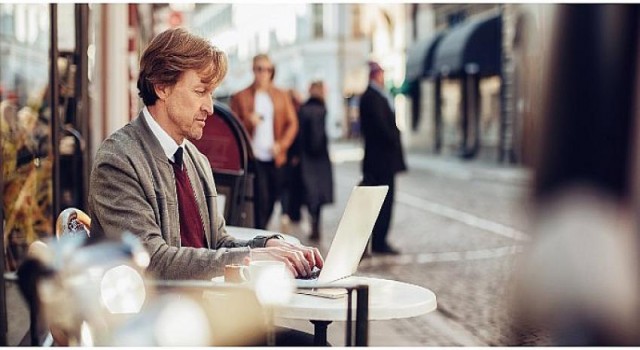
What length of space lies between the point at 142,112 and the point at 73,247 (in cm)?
43

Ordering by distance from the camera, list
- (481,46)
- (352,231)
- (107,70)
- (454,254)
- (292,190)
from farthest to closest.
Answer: (481,46) → (292,190) → (107,70) → (454,254) → (352,231)

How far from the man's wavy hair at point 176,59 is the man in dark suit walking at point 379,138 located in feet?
20.9

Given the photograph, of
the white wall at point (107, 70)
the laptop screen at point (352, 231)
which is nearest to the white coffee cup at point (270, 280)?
the laptop screen at point (352, 231)

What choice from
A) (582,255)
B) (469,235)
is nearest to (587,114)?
(582,255)

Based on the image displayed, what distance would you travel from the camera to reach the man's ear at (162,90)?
2.75 meters

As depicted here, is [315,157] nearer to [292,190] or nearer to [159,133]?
[292,190]

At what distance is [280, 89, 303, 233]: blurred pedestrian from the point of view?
1088 cm

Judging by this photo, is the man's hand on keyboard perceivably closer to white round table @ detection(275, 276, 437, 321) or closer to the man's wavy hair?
white round table @ detection(275, 276, 437, 321)

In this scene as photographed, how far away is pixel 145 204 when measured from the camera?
8.64 feet

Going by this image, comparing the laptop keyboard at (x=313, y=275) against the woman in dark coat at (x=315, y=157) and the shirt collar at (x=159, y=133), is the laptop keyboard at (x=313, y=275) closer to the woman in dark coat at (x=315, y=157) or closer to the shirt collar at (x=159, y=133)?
the shirt collar at (x=159, y=133)

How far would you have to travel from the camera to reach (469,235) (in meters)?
11.5

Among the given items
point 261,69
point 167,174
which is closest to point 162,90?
point 167,174

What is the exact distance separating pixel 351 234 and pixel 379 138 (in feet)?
22.1

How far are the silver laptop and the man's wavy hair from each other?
48 centimetres
